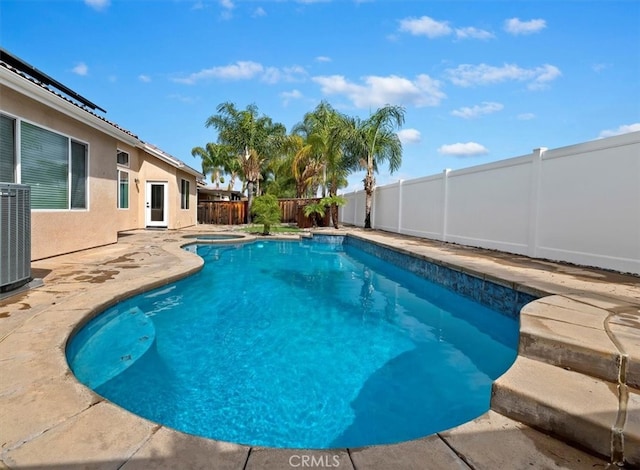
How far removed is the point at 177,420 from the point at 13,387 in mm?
1082

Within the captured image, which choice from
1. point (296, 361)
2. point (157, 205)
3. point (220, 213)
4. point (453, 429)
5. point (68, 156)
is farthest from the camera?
point (220, 213)

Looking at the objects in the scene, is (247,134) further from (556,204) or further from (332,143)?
(556,204)

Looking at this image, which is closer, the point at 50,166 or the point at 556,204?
the point at 50,166

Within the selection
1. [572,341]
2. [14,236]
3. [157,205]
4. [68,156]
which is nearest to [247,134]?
[157,205]

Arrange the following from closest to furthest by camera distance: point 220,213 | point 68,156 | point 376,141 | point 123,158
→ point 68,156 < point 123,158 < point 376,141 < point 220,213

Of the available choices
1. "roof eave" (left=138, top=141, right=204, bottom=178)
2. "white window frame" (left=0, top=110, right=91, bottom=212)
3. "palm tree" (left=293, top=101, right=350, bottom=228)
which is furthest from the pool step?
"palm tree" (left=293, top=101, right=350, bottom=228)

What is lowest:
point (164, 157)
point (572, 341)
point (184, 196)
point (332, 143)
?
point (572, 341)

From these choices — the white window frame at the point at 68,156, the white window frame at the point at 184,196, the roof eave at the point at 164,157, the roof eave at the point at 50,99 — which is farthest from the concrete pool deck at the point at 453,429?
the white window frame at the point at 184,196

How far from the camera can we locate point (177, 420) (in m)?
2.70

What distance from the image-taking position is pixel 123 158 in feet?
44.3

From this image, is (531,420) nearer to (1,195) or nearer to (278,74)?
(1,195)

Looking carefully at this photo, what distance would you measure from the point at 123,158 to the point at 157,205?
2.96 m

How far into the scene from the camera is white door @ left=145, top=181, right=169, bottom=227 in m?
15.7

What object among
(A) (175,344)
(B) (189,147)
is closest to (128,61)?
(A) (175,344)
